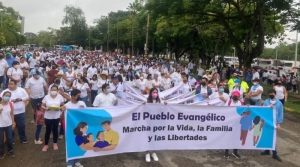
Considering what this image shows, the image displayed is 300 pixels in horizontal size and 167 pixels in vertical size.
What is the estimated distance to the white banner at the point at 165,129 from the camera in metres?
6.38

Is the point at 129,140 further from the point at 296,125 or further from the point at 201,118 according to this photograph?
the point at 296,125

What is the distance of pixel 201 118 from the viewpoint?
7227mm

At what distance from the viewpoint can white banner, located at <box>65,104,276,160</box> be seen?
6.38 meters

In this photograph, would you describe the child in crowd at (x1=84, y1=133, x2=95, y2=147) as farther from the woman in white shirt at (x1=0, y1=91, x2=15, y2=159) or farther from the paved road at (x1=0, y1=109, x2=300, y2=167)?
the woman in white shirt at (x1=0, y1=91, x2=15, y2=159)

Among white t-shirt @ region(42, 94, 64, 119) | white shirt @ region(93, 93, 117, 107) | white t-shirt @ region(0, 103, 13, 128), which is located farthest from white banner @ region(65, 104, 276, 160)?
white t-shirt @ region(0, 103, 13, 128)

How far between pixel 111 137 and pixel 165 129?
1266 mm

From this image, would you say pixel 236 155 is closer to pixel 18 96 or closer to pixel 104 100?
pixel 104 100

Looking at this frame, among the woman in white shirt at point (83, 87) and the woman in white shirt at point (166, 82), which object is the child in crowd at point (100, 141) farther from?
the woman in white shirt at point (166, 82)

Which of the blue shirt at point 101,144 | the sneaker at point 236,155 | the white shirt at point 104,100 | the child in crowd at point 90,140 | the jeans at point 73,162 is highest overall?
the white shirt at point 104,100

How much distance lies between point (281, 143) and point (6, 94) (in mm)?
7498

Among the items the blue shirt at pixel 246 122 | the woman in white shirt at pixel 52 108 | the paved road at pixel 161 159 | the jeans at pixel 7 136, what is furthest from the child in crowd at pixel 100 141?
the blue shirt at pixel 246 122

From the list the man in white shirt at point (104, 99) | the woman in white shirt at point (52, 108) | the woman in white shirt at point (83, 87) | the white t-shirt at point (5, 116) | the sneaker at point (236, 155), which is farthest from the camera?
the woman in white shirt at point (83, 87)

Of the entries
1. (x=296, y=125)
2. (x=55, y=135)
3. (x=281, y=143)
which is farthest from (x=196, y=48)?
(x=55, y=135)

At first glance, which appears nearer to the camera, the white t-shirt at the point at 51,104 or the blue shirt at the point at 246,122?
the white t-shirt at the point at 51,104
